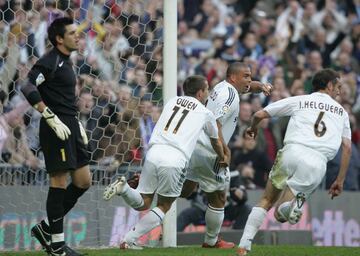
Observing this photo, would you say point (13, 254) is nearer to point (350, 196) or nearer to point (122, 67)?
point (122, 67)

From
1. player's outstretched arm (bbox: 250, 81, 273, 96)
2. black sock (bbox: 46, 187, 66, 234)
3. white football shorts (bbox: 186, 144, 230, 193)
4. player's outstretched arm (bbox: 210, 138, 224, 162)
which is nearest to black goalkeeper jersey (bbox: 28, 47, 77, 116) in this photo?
black sock (bbox: 46, 187, 66, 234)

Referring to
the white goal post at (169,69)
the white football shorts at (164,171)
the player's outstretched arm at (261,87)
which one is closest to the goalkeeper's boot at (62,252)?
the white football shorts at (164,171)

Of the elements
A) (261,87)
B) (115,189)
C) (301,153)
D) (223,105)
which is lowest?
(115,189)

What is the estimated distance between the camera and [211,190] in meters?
12.2

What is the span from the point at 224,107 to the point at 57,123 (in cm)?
257

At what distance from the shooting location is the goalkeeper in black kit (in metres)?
9.91

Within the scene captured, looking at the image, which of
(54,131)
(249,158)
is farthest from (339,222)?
(54,131)

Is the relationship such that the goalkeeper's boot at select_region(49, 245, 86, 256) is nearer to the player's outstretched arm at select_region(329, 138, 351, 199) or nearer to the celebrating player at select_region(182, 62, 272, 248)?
the celebrating player at select_region(182, 62, 272, 248)

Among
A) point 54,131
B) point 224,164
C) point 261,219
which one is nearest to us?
point 54,131

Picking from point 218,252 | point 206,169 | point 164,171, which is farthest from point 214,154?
point 218,252

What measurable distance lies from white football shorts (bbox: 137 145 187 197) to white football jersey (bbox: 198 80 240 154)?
737 mm

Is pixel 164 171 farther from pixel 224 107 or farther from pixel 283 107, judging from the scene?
pixel 283 107

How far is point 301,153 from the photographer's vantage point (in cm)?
1093

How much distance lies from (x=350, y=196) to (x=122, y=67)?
6.40 meters
